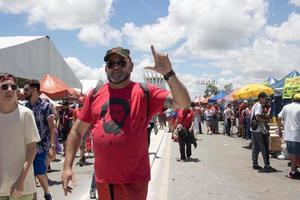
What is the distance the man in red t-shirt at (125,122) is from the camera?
3.53 metres

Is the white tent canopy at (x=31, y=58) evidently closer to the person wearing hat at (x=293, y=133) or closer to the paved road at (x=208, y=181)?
the paved road at (x=208, y=181)

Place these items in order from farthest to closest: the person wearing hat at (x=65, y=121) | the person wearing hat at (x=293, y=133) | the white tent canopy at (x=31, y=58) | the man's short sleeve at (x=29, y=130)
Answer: the white tent canopy at (x=31, y=58) < the person wearing hat at (x=65, y=121) < the person wearing hat at (x=293, y=133) < the man's short sleeve at (x=29, y=130)

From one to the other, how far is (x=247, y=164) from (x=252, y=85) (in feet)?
25.4

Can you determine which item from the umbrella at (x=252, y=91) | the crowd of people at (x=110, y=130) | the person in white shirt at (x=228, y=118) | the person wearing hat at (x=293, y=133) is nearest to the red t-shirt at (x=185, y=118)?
the person wearing hat at (x=293, y=133)

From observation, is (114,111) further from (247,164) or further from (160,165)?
(247,164)

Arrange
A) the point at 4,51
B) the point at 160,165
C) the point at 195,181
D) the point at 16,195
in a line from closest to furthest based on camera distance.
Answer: the point at 16,195 < the point at 195,181 < the point at 160,165 < the point at 4,51

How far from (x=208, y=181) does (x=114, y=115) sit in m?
6.10

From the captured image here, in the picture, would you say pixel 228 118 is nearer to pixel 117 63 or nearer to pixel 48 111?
pixel 48 111

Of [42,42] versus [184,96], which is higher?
[42,42]

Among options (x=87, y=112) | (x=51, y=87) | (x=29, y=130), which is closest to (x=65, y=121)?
(x=51, y=87)

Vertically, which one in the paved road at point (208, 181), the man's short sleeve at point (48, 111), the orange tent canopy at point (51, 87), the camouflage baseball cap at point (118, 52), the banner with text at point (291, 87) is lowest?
the paved road at point (208, 181)

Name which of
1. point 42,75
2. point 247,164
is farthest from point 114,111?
point 42,75

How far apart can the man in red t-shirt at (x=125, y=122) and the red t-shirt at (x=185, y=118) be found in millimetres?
9334

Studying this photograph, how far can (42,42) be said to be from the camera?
760 inches
